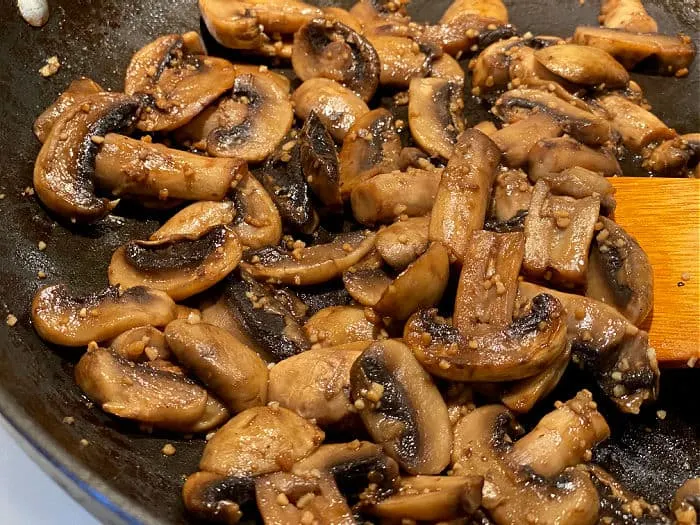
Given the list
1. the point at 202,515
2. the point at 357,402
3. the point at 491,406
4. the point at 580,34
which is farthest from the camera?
the point at 580,34

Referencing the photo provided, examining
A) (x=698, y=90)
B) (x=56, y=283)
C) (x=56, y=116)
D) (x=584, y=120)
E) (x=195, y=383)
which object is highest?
(x=56, y=116)

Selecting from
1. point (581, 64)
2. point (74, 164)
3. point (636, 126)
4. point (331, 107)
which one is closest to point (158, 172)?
point (74, 164)

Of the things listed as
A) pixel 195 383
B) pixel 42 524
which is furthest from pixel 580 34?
pixel 42 524

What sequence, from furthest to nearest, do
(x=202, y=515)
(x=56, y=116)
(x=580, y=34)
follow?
(x=580, y=34) → (x=56, y=116) → (x=202, y=515)

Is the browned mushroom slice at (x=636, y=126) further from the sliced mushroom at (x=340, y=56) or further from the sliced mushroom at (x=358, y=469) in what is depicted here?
the sliced mushroom at (x=358, y=469)

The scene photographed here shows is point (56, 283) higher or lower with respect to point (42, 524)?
higher

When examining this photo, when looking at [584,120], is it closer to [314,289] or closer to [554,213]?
[554,213]

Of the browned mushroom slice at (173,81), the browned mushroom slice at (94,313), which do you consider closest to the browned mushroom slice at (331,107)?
the browned mushroom slice at (173,81)
